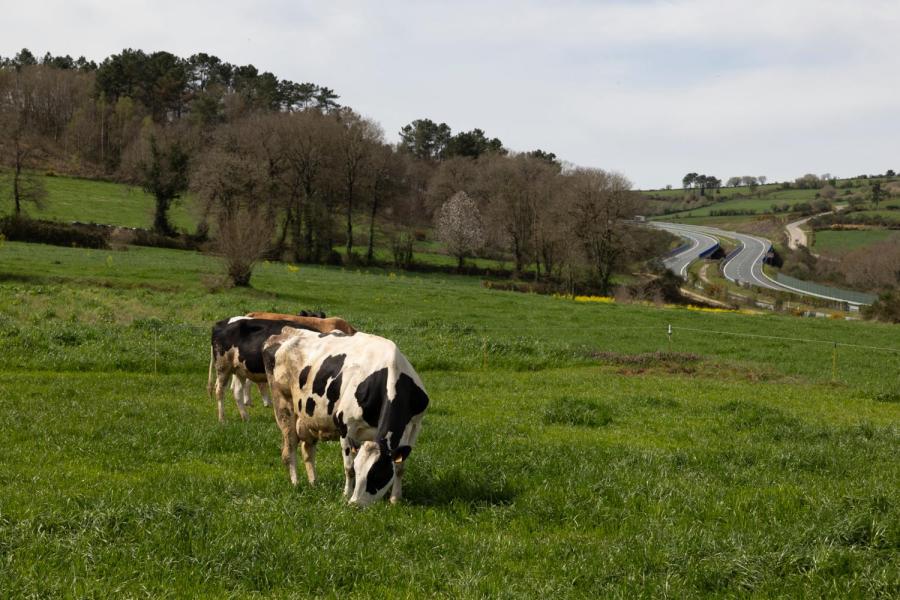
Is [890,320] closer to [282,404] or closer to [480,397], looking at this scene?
[480,397]

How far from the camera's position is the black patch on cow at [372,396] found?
10102mm

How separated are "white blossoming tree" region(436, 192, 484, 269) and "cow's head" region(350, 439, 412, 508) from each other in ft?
239

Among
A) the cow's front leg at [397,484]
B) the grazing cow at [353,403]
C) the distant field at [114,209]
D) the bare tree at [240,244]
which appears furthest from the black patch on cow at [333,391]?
the distant field at [114,209]

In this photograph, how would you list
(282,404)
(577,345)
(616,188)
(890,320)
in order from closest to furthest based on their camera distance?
(282,404) < (577,345) < (890,320) < (616,188)

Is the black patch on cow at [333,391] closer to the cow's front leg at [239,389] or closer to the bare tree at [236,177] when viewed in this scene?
the cow's front leg at [239,389]

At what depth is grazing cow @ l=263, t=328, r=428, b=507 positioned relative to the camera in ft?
32.1

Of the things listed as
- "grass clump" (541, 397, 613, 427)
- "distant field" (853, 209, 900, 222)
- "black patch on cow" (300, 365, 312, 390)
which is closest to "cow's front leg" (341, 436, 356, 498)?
"black patch on cow" (300, 365, 312, 390)

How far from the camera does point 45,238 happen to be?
6162cm

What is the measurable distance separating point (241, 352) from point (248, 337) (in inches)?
14.6

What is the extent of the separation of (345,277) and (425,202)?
1929 inches

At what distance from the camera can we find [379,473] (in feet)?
32.0

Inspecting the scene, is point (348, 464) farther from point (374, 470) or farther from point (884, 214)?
point (884, 214)

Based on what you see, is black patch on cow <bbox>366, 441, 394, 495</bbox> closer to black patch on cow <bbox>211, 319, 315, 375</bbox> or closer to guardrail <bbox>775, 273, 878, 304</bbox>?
black patch on cow <bbox>211, 319, 315, 375</bbox>

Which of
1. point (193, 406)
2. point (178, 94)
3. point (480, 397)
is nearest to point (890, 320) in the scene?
point (480, 397)
